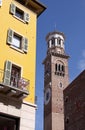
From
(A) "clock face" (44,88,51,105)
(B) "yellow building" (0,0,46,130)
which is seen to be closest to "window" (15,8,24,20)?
(B) "yellow building" (0,0,46,130)

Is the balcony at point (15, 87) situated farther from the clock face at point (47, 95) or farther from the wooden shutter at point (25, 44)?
the clock face at point (47, 95)

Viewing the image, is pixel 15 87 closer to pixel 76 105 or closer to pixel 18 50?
pixel 18 50

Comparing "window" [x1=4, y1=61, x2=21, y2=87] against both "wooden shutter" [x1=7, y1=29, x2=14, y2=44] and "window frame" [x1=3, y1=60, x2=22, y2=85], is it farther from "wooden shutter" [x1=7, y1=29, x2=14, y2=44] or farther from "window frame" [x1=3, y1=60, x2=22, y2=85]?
"wooden shutter" [x1=7, y1=29, x2=14, y2=44]

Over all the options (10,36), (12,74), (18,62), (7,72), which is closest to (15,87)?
(7,72)

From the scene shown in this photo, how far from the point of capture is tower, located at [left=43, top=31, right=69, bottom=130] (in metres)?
58.3

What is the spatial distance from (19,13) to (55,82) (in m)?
45.7

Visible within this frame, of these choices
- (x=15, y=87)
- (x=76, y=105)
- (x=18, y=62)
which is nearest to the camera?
(x=15, y=87)

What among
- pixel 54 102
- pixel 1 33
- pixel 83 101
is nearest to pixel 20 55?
pixel 1 33

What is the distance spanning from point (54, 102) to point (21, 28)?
1745 inches

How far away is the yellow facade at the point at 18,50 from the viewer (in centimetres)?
1541

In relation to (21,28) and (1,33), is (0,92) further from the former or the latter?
(21,28)

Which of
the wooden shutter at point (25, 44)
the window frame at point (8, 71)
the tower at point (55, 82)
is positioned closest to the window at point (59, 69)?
the tower at point (55, 82)

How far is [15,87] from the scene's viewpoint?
45.8 ft

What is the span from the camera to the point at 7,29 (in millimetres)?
16250
